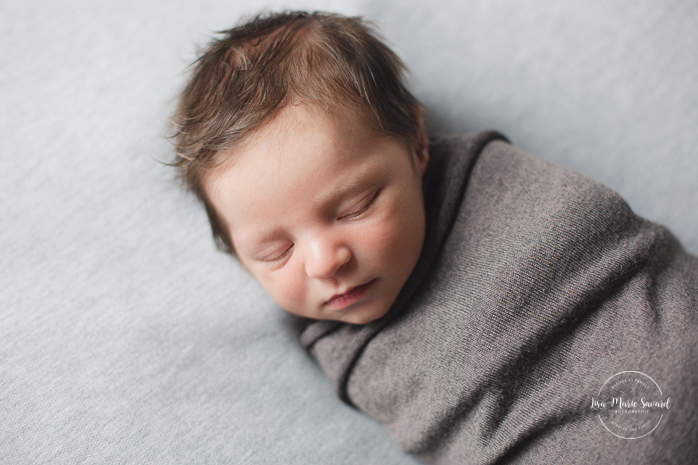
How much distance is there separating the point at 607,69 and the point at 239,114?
2.83 ft

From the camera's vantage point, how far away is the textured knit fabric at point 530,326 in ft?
2.36

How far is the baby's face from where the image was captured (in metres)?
0.74

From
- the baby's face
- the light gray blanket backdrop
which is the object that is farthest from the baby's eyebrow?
the light gray blanket backdrop

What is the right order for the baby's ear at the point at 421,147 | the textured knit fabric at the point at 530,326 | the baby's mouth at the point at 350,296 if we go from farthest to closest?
the baby's ear at the point at 421,147, the baby's mouth at the point at 350,296, the textured knit fabric at the point at 530,326

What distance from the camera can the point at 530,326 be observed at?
779 millimetres

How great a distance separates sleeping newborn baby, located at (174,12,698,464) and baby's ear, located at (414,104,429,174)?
0.09 feet

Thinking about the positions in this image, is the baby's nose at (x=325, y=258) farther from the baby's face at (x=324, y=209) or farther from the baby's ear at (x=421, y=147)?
the baby's ear at (x=421, y=147)

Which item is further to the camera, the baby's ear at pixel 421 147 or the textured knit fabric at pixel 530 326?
the baby's ear at pixel 421 147

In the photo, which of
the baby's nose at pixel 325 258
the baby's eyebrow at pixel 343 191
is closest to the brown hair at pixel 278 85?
the baby's eyebrow at pixel 343 191

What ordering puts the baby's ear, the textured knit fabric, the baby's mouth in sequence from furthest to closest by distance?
the baby's ear, the baby's mouth, the textured knit fabric

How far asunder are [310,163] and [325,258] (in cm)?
15

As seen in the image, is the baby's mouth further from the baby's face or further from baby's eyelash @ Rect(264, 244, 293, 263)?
baby's eyelash @ Rect(264, 244, 293, 263)

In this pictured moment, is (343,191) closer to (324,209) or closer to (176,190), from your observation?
(324,209)

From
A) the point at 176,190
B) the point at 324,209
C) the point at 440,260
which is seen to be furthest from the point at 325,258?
the point at 176,190
